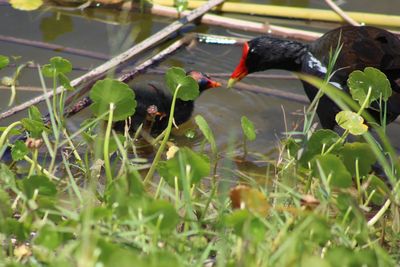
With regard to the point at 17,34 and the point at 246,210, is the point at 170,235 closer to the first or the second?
the point at 246,210

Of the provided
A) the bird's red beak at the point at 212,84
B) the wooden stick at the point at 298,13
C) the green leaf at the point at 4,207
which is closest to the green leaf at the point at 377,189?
the green leaf at the point at 4,207

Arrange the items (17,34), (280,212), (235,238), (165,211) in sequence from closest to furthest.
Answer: (165,211) < (235,238) < (280,212) < (17,34)

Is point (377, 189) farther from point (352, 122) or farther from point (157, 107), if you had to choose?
point (157, 107)

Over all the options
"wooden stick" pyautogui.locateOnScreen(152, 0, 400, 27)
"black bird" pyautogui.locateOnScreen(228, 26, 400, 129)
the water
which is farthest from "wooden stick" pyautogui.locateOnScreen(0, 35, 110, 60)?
"black bird" pyautogui.locateOnScreen(228, 26, 400, 129)

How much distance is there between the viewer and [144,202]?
7.52 feet

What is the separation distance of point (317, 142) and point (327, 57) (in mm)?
1562

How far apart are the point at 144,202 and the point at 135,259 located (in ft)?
1.28

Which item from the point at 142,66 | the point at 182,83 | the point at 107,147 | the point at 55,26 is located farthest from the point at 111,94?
the point at 55,26

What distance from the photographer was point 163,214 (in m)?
2.28

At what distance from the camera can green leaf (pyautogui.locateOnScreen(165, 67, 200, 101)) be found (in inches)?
124

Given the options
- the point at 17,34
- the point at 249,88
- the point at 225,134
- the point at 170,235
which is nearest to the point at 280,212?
the point at 170,235

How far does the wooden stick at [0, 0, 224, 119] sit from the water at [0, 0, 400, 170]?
151mm

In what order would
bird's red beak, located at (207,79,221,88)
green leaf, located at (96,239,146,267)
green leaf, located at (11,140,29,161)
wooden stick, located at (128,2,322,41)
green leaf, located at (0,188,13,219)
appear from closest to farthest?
green leaf, located at (96,239,146,267) < green leaf, located at (0,188,13,219) < green leaf, located at (11,140,29,161) < bird's red beak, located at (207,79,221,88) < wooden stick, located at (128,2,322,41)

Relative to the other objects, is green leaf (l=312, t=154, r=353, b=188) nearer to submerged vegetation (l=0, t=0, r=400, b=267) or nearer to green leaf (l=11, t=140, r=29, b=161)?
submerged vegetation (l=0, t=0, r=400, b=267)
